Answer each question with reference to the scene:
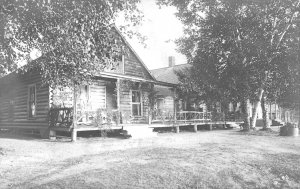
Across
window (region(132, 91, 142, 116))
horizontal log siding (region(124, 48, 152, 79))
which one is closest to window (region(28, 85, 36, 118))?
horizontal log siding (region(124, 48, 152, 79))

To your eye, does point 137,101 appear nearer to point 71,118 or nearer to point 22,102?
point 71,118

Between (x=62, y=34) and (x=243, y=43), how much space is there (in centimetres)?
1598

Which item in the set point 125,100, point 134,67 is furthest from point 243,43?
point 125,100

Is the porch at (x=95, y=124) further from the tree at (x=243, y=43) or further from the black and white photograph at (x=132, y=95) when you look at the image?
the tree at (x=243, y=43)

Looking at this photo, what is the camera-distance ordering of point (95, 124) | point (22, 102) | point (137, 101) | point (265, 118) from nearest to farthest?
1. point (95, 124)
2. point (22, 102)
3. point (137, 101)
4. point (265, 118)

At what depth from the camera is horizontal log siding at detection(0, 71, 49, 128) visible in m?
17.6

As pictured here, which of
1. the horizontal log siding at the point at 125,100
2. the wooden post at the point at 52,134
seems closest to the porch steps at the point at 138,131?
the horizontal log siding at the point at 125,100

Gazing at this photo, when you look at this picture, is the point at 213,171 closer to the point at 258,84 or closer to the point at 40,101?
the point at 40,101

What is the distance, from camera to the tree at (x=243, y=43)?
2130cm

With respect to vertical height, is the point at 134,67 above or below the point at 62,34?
above

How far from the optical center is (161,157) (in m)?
9.41

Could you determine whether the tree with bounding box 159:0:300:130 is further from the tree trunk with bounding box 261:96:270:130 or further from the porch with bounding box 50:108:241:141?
the porch with bounding box 50:108:241:141

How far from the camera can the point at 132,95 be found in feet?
73.2

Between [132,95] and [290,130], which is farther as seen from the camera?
[132,95]
